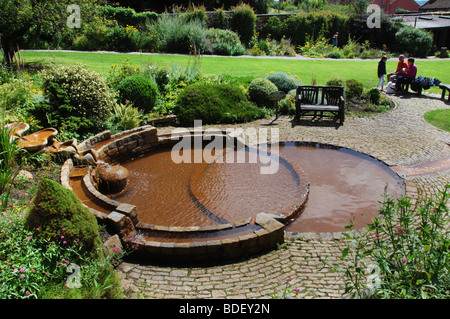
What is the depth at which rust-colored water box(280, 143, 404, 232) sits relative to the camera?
19.8 feet

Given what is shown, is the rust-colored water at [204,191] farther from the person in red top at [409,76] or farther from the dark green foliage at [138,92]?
the person in red top at [409,76]

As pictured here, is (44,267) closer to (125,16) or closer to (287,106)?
(287,106)

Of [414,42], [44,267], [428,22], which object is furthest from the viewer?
[428,22]

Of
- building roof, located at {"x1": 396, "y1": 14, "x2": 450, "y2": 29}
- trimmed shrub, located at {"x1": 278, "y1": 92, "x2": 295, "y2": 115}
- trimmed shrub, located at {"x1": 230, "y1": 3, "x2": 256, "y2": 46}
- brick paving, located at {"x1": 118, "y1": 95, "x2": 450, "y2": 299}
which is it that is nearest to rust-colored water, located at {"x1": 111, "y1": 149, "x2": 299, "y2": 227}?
brick paving, located at {"x1": 118, "y1": 95, "x2": 450, "y2": 299}

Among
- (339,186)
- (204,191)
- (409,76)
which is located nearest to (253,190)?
→ (204,191)

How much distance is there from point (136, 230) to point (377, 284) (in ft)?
11.8

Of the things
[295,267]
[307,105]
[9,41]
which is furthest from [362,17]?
[295,267]

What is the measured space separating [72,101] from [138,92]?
7.27 ft

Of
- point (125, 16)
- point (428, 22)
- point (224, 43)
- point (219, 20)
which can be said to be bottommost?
point (224, 43)

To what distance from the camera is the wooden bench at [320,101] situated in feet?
35.0

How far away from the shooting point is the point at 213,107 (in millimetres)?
10812

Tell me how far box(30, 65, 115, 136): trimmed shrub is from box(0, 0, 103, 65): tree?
527 centimetres

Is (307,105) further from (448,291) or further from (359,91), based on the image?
(448,291)

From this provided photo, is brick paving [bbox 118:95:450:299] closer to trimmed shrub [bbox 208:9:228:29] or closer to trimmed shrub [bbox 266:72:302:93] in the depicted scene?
trimmed shrub [bbox 266:72:302:93]
